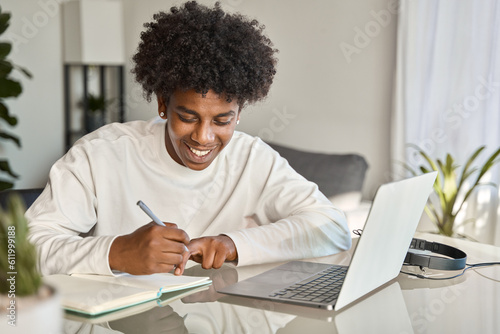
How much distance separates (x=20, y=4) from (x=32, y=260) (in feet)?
13.7

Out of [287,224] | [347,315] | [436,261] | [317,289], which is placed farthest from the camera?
[287,224]

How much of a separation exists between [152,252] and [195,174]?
0.55m

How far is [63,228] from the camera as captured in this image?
142cm

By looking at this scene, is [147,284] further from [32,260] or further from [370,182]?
[370,182]

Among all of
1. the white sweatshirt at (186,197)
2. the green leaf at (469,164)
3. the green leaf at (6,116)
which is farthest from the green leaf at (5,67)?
the green leaf at (469,164)

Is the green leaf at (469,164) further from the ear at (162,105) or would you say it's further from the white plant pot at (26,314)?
the white plant pot at (26,314)

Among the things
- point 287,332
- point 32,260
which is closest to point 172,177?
point 287,332

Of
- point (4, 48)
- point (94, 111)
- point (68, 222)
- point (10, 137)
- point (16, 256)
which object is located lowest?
point (10, 137)

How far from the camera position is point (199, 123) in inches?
58.4

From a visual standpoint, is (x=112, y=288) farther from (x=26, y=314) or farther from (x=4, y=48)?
(x=4, y=48)

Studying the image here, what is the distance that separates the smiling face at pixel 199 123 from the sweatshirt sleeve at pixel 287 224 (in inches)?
8.4

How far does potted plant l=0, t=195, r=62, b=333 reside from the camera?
551 millimetres

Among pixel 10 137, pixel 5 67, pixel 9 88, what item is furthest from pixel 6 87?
pixel 10 137

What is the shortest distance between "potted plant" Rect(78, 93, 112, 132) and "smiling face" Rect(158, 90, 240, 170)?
10.5ft
